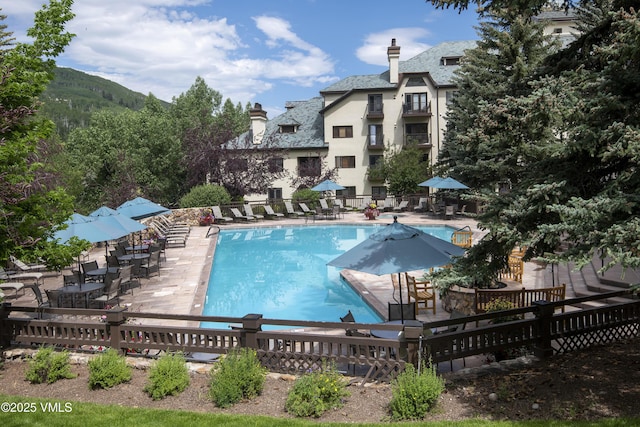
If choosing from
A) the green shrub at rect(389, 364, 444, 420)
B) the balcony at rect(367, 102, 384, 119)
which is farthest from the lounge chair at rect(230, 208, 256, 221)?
the green shrub at rect(389, 364, 444, 420)

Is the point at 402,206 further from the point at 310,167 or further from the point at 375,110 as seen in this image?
the point at 375,110

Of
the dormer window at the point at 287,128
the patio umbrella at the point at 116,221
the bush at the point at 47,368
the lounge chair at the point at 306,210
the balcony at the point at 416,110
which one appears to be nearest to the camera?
the bush at the point at 47,368

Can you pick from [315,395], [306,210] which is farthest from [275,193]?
[315,395]

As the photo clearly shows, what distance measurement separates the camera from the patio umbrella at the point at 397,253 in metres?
8.62

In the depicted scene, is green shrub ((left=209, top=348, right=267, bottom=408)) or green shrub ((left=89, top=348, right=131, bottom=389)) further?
green shrub ((left=89, top=348, right=131, bottom=389))

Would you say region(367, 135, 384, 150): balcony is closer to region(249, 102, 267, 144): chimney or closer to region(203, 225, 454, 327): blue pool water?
region(249, 102, 267, 144): chimney

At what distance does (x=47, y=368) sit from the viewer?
7.58 m

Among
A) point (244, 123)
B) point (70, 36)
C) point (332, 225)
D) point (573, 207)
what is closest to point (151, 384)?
point (70, 36)

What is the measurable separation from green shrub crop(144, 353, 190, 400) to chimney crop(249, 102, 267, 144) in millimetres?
35669

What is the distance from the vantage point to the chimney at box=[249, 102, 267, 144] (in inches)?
1655

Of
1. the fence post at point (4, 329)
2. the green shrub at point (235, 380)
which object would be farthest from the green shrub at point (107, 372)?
the fence post at point (4, 329)

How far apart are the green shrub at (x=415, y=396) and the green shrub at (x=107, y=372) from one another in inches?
160

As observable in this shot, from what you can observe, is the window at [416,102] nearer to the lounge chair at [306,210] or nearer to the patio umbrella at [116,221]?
the lounge chair at [306,210]

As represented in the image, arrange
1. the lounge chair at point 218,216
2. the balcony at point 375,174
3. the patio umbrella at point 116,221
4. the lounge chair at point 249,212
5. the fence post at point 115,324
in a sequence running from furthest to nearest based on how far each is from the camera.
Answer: the balcony at point 375,174, the lounge chair at point 249,212, the lounge chair at point 218,216, the patio umbrella at point 116,221, the fence post at point 115,324
